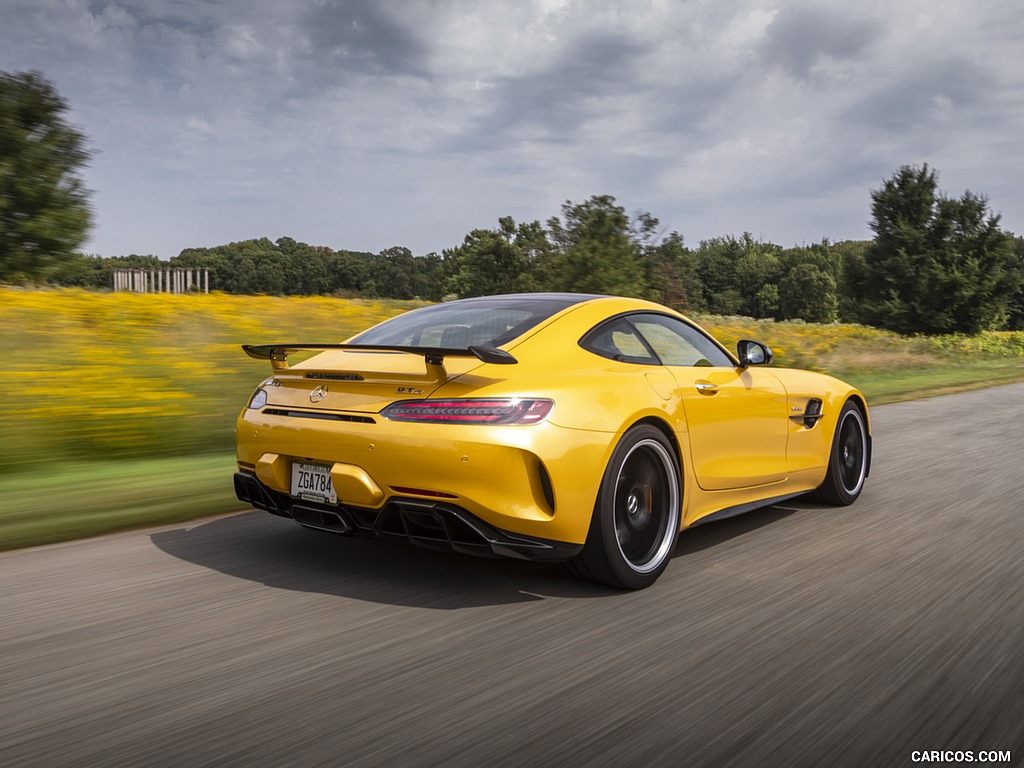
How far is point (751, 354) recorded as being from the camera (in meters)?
5.20

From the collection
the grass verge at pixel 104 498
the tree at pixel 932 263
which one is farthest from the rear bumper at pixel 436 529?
the tree at pixel 932 263

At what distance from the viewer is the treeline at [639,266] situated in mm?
27203

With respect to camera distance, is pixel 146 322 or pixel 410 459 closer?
pixel 410 459

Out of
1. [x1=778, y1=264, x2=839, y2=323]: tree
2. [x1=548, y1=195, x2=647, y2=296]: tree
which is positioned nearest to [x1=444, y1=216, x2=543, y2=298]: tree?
[x1=548, y1=195, x2=647, y2=296]: tree

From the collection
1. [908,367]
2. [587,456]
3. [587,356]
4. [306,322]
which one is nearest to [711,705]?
[587,456]

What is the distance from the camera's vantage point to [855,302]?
2096 inches

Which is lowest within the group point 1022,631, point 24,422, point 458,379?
point 1022,631

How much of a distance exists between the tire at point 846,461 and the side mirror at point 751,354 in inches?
45.4

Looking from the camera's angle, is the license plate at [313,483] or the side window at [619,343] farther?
the side window at [619,343]

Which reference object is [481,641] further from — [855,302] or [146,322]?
[855,302]

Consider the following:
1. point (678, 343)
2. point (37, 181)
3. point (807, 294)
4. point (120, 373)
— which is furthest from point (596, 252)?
point (807, 294)

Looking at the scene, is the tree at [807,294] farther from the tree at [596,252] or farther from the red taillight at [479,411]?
the red taillight at [479,411]

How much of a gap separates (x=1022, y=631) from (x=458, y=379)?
94.8 inches

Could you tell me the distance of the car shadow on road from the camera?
390cm
